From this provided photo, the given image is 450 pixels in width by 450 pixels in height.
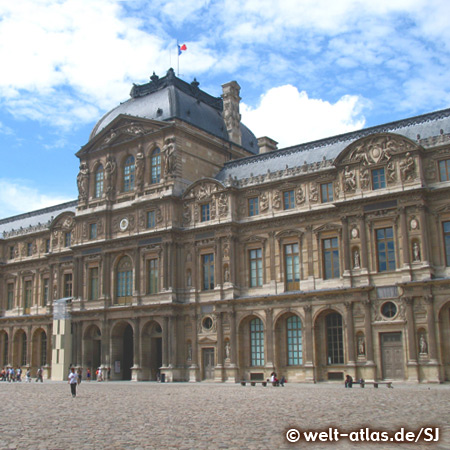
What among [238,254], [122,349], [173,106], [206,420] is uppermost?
[173,106]

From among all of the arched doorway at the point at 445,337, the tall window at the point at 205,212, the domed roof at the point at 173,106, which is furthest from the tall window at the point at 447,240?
the domed roof at the point at 173,106

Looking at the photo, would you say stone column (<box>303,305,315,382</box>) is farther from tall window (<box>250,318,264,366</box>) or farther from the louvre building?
tall window (<box>250,318,264,366</box>)

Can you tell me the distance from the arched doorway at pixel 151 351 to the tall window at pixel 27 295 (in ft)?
68.0

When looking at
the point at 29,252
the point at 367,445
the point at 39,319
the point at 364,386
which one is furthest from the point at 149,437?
the point at 29,252

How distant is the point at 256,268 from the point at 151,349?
1178cm

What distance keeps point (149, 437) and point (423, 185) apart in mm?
29361

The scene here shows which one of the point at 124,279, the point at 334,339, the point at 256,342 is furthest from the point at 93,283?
the point at 334,339

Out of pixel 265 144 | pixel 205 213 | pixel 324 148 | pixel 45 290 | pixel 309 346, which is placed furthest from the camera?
pixel 45 290

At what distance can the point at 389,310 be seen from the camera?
133ft

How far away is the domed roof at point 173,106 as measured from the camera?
54.7 meters

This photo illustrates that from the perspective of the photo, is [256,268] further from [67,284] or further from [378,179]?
[67,284]

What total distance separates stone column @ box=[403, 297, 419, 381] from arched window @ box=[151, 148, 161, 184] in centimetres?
2375

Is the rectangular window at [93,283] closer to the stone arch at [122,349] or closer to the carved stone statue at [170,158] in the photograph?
the stone arch at [122,349]

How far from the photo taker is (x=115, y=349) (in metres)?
53.1
